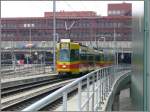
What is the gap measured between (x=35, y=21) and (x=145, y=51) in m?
82.8

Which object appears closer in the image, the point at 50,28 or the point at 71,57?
the point at 71,57

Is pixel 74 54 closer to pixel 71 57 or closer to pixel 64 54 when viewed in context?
pixel 71 57

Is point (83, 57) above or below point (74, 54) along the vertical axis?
below

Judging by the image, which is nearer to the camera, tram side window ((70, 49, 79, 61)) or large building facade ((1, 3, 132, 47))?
tram side window ((70, 49, 79, 61))

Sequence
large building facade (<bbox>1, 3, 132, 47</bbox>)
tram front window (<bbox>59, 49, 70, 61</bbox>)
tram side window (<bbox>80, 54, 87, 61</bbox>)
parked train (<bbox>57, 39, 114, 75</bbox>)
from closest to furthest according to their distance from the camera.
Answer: parked train (<bbox>57, 39, 114, 75</bbox>) < tram front window (<bbox>59, 49, 70, 61</bbox>) < tram side window (<bbox>80, 54, 87, 61</bbox>) < large building facade (<bbox>1, 3, 132, 47</bbox>)

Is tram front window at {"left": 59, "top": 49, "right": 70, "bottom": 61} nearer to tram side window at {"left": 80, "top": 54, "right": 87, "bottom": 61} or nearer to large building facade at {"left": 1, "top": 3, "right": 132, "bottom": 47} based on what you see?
tram side window at {"left": 80, "top": 54, "right": 87, "bottom": 61}

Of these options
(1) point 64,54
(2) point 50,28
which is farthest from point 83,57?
(2) point 50,28

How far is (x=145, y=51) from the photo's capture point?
7.89m

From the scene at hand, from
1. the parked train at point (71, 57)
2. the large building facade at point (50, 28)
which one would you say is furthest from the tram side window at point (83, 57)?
the large building facade at point (50, 28)

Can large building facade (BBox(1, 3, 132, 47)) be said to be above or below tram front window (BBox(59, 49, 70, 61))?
above

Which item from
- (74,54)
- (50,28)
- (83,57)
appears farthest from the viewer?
(50,28)

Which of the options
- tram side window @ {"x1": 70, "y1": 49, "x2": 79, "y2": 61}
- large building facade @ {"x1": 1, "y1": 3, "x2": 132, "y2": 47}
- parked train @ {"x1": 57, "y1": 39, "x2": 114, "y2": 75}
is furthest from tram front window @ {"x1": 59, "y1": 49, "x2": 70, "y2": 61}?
large building facade @ {"x1": 1, "y1": 3, "x2": 132, "y2": 47}

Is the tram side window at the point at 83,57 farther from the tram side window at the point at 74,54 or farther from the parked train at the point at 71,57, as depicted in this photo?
the tram side window at the point at 74,54

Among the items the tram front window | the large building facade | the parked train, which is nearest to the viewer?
the parked train
